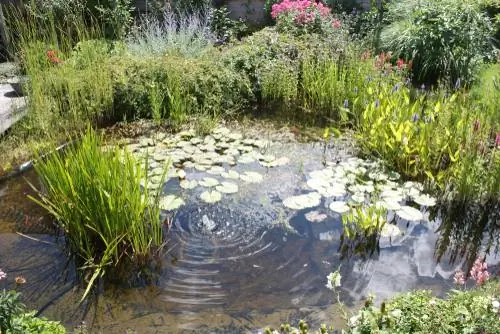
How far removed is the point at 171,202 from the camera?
3.81 metres

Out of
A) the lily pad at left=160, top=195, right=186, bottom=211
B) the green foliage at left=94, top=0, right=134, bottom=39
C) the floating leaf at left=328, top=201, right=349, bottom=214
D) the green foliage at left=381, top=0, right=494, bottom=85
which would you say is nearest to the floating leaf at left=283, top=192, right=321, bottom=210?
the floating leaf at left=328, top=201, right=349, bottom=214

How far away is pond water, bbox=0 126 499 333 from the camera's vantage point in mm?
2879

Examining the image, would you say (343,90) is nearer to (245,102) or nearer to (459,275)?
(245,102)

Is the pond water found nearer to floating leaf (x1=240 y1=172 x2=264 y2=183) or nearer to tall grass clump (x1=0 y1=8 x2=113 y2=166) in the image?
floating leaf (x1=240 y1=172 x2=264 y2=183)

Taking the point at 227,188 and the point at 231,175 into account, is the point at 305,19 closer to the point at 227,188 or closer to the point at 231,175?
the point at 231,175

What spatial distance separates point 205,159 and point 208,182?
525 millimetres

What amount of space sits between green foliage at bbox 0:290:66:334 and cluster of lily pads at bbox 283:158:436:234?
210 cm

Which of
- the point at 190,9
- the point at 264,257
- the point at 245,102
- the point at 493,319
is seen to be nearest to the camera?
the point at 493,319

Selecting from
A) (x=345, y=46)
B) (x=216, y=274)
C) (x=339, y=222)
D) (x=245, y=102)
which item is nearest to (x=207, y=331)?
(x=216, y=274)

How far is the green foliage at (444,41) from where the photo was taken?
616 cm

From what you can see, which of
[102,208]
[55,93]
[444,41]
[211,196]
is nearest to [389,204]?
[211,196]

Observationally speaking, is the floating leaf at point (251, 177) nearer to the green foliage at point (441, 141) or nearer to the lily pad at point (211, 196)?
the lily pad at point (211, 196)

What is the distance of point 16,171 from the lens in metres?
4.41

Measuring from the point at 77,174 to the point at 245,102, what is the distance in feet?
10.3
